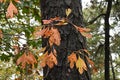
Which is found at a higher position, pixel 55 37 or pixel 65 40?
pixel 55 37

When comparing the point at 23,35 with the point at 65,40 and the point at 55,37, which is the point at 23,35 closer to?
the point at 65,40

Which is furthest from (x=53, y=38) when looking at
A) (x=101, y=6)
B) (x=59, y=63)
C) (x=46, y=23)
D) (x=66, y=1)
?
(x=101, y=6)

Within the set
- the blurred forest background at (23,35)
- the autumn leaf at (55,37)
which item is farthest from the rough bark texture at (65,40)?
the autumn leaf at (55,37)

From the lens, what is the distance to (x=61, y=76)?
2.67 metres

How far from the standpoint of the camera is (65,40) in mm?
2723

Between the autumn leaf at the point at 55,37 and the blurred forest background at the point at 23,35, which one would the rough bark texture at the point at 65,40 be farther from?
the autumn leaf at the point at 55,37

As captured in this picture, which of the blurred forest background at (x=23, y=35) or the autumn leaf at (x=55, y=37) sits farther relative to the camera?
the blurred forest background at (x=23, y=35)

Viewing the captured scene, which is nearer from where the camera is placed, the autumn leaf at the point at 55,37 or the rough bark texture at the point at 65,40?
the autumn leaf at the point at 55,37

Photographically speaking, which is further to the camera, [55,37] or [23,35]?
[23,35]

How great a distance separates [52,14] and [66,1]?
18cm

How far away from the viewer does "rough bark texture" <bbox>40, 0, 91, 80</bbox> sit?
8.78ft

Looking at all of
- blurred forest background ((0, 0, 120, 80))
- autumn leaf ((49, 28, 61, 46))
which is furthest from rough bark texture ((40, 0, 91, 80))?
autumn leaf ((49, 28, 61, 46))

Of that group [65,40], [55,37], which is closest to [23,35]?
[65,40]

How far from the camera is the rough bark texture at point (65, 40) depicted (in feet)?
8.78
